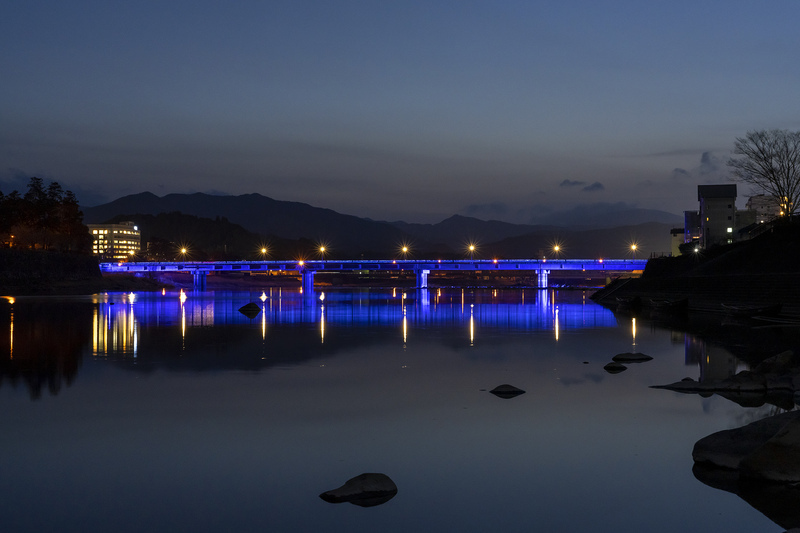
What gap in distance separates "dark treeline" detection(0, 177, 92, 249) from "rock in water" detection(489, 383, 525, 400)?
16216 centimetres

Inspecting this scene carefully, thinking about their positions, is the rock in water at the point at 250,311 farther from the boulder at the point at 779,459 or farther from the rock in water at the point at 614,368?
the boulder at the point at 779,459

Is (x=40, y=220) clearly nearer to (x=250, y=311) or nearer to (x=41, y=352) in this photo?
(x=250, y=311)

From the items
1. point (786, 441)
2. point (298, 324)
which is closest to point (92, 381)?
point (786, 441)

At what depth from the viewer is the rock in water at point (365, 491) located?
12.0 m

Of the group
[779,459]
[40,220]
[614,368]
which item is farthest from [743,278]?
[40,220]

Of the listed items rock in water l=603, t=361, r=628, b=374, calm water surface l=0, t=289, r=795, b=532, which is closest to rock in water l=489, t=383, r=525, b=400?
calm water surface l=0, t=289, r=795, b=532

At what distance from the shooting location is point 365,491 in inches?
482

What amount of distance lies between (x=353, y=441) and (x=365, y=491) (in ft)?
13.1

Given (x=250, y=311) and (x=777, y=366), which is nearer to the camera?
(x=777, y=366)

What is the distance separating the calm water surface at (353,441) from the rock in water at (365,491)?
224 millimetres

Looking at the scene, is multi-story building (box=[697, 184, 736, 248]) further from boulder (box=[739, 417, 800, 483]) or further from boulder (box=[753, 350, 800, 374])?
boulder (box=[739, 417, 800, 483])

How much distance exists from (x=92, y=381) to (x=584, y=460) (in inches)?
693

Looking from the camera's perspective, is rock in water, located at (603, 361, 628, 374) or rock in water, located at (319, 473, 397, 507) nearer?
rock in water, located at (319, 473, 397, 507)

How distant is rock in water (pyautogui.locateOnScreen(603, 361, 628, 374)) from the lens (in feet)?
93.5
